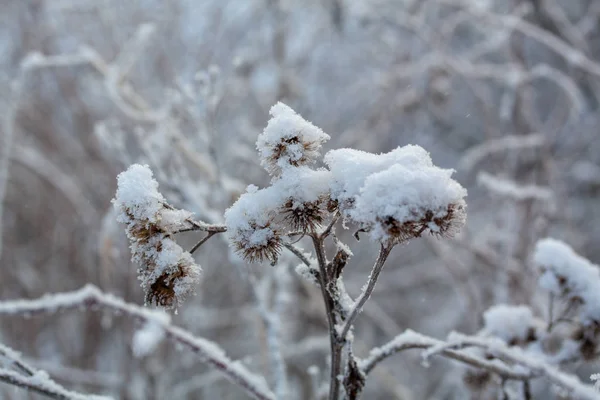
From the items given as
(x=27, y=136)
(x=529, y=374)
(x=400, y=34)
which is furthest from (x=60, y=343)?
(x=529, y=374)

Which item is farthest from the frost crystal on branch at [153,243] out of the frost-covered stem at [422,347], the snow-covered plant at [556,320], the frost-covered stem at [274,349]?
the snow-covered plant at [556,320]

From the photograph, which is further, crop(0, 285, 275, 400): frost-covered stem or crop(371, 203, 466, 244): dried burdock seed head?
crop(0, 285, 275, 400): frost-covered stem

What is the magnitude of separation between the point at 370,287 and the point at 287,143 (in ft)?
0.88

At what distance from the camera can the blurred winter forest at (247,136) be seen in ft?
7.55

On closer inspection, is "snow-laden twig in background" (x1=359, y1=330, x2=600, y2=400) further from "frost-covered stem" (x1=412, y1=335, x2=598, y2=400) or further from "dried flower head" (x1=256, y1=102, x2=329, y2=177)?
"dried flower head" (x1=256, y1=102, x2=329, y2=177)

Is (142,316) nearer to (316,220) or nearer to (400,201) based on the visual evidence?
(316,220)

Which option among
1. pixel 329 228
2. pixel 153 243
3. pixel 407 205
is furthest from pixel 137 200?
pixel 407 205

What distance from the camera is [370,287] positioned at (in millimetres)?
819

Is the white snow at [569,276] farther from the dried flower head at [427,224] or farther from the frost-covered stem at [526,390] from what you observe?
the dried flower head at [427,224]

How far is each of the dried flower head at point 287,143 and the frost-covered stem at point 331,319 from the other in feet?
0.44

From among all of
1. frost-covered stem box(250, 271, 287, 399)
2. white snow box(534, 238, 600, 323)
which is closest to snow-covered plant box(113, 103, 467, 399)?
frost-covered stem box(250, 271, 287, 399)

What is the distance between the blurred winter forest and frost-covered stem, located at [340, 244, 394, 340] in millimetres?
652

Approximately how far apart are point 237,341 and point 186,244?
1.54m

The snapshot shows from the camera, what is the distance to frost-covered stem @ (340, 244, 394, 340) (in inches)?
31.6
